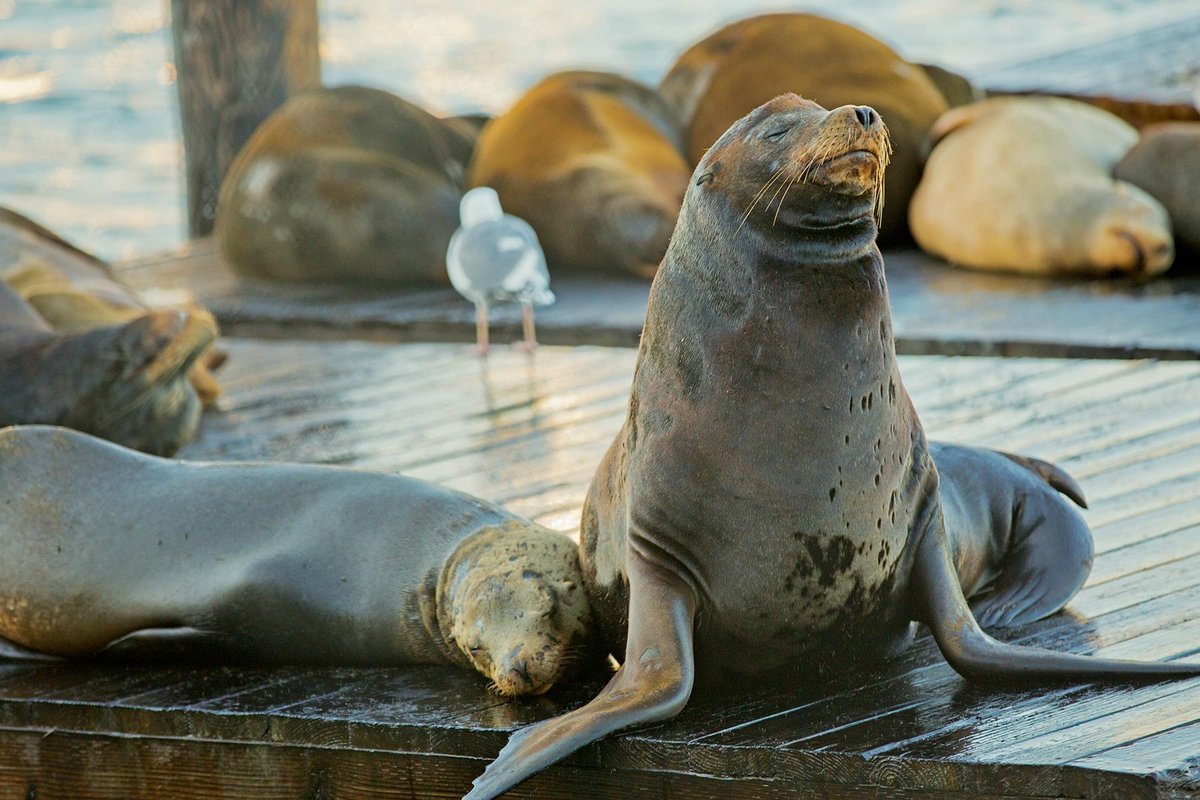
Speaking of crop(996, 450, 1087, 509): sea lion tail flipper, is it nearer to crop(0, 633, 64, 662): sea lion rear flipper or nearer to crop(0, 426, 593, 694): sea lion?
crop(0, 426, 593, 694): sea lion

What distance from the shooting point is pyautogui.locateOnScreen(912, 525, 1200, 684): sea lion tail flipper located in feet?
10.8

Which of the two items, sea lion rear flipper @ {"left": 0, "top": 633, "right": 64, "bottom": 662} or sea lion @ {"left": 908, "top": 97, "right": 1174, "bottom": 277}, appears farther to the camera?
sea lion @ {"left": 908, "top": 97, "right": 1174, "bottom": 277}

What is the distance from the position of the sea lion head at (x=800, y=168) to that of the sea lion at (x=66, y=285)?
9.06 feet

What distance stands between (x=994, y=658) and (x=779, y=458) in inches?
19.5

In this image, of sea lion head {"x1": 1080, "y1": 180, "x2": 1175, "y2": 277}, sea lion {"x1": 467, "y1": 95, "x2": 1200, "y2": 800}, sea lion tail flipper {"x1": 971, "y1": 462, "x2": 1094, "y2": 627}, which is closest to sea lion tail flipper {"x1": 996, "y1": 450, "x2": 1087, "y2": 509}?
sea lion tail flipper {"x1": 971, "y1": 462, "x2": 1094, "y2": 627}

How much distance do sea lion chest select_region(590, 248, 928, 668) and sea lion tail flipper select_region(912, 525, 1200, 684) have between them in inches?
3.3

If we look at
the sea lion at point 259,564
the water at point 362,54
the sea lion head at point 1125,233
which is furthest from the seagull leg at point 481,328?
the water at point 362,54

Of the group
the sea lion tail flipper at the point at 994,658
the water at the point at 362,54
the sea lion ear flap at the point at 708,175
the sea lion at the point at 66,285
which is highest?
the sea lion ear flap at the point at 708,175

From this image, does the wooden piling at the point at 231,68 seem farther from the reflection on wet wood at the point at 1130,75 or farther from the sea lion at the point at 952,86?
the reflection on wet wood at the point at 1130,75

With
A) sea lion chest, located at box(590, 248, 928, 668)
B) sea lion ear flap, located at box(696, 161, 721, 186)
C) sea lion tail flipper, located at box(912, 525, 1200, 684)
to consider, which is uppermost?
sea lion ear flap, located at box(696, 161, 721, 186)

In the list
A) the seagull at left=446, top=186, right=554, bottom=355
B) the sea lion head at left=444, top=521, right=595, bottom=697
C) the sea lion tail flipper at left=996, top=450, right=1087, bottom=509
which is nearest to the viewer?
the sea lion head at left=444, top=521, right=595, bottom=697

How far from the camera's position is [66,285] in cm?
623

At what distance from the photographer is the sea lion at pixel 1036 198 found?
706 centimetres

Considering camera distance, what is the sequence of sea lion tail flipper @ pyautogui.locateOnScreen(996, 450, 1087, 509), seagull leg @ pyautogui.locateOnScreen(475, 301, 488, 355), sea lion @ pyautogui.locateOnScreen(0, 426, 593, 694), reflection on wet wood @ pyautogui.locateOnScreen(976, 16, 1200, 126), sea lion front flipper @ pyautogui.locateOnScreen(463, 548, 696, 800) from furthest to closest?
reflection on wet wood @ pyautogui.locateOnScreen(976, 16, 1200, 126) < seagull leg @ pyautogui.locateOnScreen(475, 301, 488, 355) < sea lion tail flipper @ pyautogui.locateOnScreen(996, 450, 1087, 509) < sea lion @ pyautogui.locateOnScreen(0, 426, 593, 694) < sea lion front flipper @ pyautogui.locateOnScreen(463, 548, 696, 800)
